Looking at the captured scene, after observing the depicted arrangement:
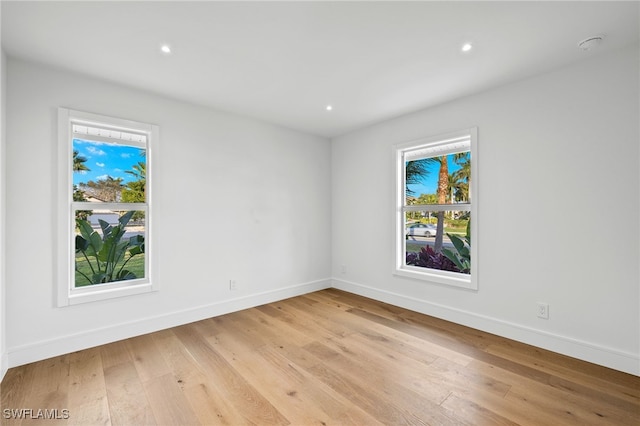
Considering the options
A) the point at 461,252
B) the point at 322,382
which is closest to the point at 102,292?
the point at 322,382

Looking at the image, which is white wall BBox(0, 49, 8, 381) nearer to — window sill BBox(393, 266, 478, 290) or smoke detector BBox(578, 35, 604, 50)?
window sill BBox(393, 266, 478, 290)

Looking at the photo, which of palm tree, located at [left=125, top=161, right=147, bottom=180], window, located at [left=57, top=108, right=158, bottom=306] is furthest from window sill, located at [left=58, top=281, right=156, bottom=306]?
palm tree, located at [left=125, top=161, right=147, bottom=180]

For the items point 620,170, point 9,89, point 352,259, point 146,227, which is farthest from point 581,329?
point 9,89

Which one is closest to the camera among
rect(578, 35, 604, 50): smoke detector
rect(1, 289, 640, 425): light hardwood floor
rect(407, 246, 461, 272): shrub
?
rect(1, 289, 640, 425): light hardwood floor

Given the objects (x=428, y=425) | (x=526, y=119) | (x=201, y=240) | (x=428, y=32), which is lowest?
(x=428, y=425)

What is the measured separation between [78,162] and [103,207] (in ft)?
1.58

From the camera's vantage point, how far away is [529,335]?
2643mm

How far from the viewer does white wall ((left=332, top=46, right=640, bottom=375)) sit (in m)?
2.20

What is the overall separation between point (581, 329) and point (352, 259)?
264cm

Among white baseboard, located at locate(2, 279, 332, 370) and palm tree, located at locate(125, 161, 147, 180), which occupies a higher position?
palm tree, located at locate(125, 161, 147, 180)

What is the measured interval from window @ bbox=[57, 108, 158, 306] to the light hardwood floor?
0.62 meters

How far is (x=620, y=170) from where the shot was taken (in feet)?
7.25

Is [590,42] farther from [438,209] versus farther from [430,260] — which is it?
[430,260]

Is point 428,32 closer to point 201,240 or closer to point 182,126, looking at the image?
point 182,126
